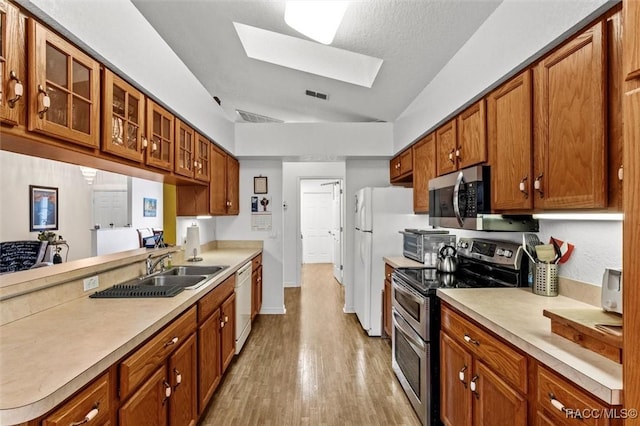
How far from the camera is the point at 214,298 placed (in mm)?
2396

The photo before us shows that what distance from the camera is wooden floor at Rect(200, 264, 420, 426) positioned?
2.27 meters

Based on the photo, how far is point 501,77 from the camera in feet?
6.03

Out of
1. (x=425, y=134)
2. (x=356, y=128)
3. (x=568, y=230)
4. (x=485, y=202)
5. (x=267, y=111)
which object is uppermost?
(x=267, y=111)

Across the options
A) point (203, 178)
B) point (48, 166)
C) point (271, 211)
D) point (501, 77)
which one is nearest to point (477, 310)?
point (501, 77)

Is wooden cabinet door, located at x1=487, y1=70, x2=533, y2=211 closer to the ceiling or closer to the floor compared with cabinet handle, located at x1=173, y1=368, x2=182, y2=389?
closer to the ceiling

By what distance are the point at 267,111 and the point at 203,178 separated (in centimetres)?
182

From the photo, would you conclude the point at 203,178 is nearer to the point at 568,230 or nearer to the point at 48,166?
the point at 48,166

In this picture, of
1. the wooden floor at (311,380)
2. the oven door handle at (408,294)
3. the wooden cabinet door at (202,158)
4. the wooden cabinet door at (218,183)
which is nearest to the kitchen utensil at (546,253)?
the oven door handle at (408,294)

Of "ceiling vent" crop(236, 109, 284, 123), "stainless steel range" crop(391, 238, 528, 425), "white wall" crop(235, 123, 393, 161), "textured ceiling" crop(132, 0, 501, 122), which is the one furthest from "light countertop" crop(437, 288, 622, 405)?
"ceiling vent" crop(236, 109, 284, 123)

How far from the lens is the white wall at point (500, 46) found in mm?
1392

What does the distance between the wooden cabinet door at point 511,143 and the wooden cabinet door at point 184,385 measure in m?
1.97

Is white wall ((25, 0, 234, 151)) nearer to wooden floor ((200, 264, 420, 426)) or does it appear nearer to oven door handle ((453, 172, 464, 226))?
oven door handle ((453, 172, 464, 226))

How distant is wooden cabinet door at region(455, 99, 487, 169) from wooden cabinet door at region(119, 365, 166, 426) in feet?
7.12

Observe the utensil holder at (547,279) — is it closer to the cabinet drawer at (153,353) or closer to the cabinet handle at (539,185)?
the cabinet handle at (539,185)
